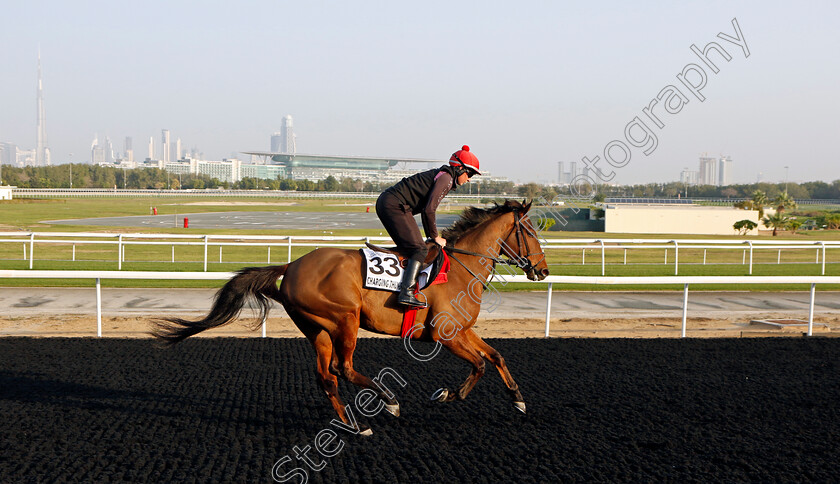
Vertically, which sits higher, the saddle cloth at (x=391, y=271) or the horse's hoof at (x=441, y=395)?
the saddle cloth at (x=391, y=271)

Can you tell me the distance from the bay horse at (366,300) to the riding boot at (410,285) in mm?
93

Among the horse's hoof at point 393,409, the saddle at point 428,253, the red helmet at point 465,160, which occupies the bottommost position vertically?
the horse's hoof at point 393,409

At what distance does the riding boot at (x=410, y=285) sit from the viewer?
4785 millimetres

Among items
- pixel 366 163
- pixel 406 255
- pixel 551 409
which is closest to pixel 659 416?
pixel 551 409

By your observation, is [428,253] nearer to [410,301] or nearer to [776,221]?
[410,301]

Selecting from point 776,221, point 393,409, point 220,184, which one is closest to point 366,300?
point 393,409

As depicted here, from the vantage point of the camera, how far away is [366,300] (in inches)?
191

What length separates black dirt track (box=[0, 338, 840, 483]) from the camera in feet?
12.6

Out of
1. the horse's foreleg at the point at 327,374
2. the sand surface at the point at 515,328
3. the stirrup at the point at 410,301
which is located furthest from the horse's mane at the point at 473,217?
the sand surface at the point at 515,328

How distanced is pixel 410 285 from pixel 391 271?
0.55 ft

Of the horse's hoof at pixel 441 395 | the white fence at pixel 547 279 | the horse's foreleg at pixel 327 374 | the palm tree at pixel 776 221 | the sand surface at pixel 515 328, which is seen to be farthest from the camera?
the palm tree at pixel 776 221

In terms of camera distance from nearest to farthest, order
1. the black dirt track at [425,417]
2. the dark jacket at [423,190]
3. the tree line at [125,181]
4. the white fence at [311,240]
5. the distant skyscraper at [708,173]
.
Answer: the black dirt track at [425,417], the dark jacket at [423,190], the white fence at [311,240], the tree line at [125,181], the distant skyscraper at [708,173]

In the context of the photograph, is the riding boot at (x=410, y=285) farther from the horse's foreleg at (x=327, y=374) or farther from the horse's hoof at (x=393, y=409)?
the horse's hoof at (x=393, y=409)

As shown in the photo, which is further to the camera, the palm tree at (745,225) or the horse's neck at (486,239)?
the palm tree at (745,225)
